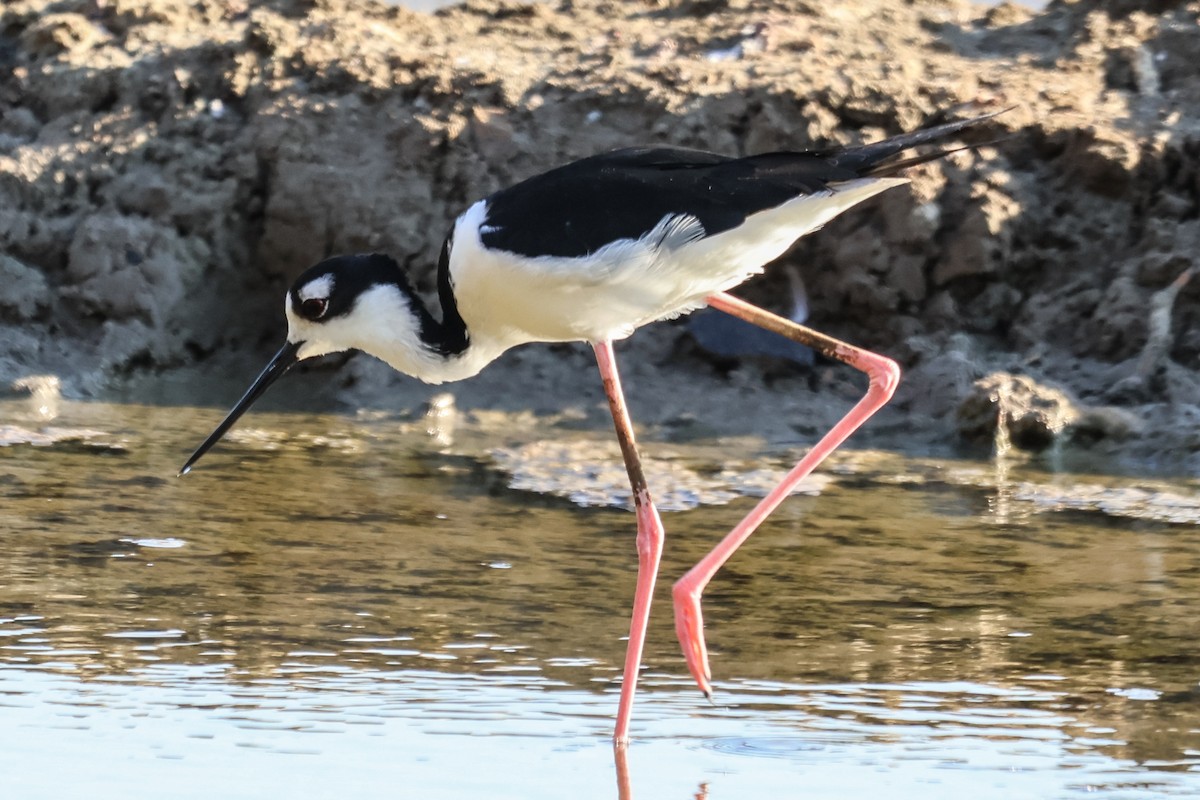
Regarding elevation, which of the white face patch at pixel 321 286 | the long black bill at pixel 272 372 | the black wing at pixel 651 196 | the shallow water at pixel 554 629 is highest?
the black wing at pixel 651 196

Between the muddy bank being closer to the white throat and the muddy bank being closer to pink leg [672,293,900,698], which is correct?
pink leg [672,293,900,698]

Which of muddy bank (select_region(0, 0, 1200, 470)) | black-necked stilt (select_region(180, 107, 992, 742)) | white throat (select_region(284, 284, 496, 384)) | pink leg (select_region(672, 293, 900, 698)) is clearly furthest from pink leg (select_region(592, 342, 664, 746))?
muddy bank (select_region(0, 0, 1200, 470))

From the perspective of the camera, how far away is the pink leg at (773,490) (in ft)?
12.6

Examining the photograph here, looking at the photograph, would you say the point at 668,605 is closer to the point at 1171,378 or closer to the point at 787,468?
the point at 787,468

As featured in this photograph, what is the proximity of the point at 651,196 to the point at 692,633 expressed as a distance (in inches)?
37.7

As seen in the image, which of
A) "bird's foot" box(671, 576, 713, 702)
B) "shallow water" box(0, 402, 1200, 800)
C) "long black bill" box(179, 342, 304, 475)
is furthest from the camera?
"long black bill" box(179, 342, 304, 475)

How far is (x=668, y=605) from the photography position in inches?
180

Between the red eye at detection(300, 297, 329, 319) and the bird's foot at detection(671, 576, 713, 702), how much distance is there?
114cm

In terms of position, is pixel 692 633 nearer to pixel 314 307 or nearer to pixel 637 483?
pixel 637 483

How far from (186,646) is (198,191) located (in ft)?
11.6

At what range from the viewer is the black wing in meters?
4.03

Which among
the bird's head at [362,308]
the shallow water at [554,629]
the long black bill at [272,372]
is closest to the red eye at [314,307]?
the bird's head at [362,308]

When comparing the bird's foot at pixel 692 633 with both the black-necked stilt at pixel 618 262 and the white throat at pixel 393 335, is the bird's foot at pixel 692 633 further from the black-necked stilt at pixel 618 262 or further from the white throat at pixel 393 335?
the white throat at pixel 393 335

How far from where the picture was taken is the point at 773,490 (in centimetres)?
433
